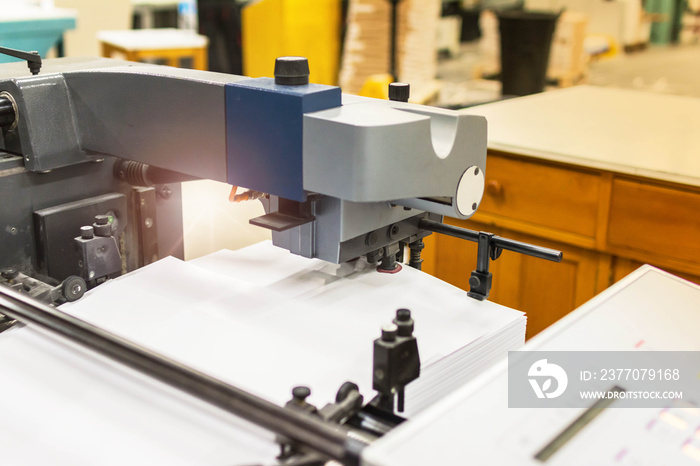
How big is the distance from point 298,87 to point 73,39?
4227 mm

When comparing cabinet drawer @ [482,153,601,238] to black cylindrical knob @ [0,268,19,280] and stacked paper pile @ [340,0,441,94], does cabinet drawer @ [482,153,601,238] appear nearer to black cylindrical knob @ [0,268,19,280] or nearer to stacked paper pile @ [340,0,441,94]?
black cylindrical knob @ [0,268,19,280]

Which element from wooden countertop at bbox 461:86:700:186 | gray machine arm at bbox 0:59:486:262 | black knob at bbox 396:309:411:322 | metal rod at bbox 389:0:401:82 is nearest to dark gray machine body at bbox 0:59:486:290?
gray machine arm at bbox 0:59:486:262

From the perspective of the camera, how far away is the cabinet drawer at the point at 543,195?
5.64 feet

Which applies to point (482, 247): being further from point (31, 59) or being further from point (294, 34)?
point (294, 34)

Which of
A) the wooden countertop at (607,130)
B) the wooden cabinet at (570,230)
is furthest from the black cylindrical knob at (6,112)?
the wooden cabinet at (570,230)

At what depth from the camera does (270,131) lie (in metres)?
0.79

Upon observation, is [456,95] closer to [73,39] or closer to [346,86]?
[346,86]

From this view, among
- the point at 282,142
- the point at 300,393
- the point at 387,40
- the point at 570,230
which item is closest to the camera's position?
the point at 300,393

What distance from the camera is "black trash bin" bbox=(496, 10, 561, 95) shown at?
8.87 feet

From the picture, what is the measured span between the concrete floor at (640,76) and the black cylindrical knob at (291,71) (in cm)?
166

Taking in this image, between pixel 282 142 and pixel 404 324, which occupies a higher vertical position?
pixel 282 142

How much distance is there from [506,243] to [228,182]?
39 centimetres

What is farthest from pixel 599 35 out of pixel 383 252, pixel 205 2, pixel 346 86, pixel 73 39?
pixel 73 39

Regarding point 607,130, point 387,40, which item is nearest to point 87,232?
point 607,130
